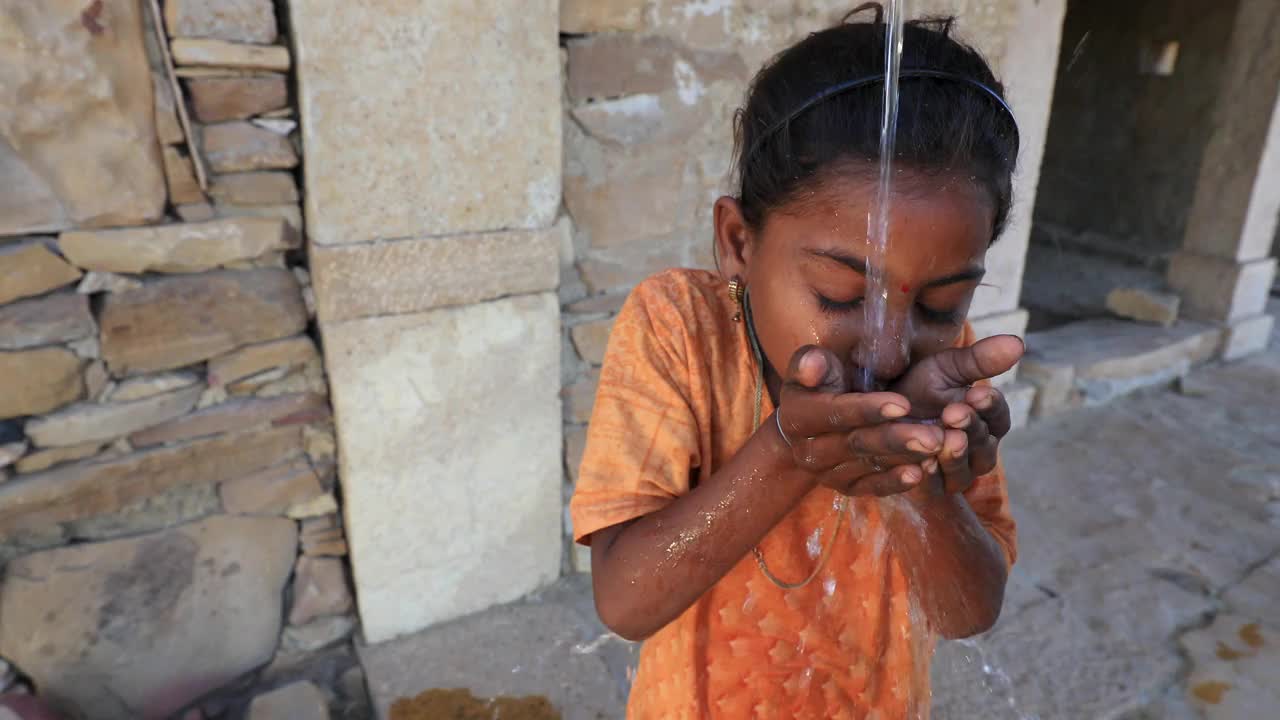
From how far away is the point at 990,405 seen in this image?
789 millimetres

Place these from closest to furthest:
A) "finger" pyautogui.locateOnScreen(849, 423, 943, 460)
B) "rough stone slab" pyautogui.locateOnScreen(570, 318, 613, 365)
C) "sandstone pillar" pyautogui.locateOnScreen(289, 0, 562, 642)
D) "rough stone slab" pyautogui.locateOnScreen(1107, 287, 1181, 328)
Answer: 1. "finger" pyautogui.locateOnScreen(849, 423, 943, 460)
2. "sandstone pillar" pyautogui.locateOnScreen(289, 0, 562, 642)
3. "rough stone slab" pyautogui.locateOnScreen(570, 318, 613, 365)
4. "rough stone slab" pyautogui.locateOnScreen(1107, 287, 1181, 328)

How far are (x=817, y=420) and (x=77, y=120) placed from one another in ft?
5.22

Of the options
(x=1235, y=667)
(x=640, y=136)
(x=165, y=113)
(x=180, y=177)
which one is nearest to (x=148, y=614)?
(x=180, y=177)

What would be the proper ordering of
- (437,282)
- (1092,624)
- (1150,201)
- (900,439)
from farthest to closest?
(1150,201) < (1092,624) < (437,282) < (900,439)

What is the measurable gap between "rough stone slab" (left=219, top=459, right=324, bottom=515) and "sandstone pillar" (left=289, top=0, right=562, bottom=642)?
0.11 meters

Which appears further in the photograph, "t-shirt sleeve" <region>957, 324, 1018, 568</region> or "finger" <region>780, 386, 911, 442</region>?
"t-shirt sleeve" <region>957, 324, 1018, 568</region>

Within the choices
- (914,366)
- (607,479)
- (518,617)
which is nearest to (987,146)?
(914,366)

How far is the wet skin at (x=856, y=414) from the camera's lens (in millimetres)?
786

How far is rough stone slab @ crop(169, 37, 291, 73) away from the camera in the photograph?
65.5 inches

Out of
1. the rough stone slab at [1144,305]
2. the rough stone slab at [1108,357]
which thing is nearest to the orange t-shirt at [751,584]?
the rough stone slab at [1108,357]

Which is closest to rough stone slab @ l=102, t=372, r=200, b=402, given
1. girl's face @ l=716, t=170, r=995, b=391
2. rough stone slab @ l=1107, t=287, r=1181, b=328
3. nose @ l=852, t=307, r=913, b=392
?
girl's face @ l=716, t=170, r=995, b=391

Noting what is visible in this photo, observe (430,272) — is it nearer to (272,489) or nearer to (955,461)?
(272,489)

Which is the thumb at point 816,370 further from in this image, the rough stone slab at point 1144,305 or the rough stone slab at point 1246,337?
the rough stone slab at point 1246,337

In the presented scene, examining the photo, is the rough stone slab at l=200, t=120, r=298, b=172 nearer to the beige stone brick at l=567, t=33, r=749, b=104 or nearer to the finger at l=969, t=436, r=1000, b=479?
the beige stone brick at l=567, t=33, r=749, b=104
